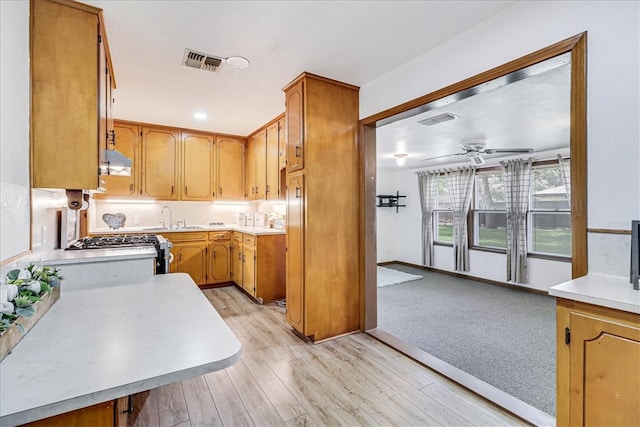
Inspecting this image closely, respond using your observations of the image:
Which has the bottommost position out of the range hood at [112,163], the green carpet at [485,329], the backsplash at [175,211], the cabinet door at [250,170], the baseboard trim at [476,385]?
the green carpet at [485,329]

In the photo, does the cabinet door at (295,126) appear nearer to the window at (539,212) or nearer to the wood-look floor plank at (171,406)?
the wood-look floor plank at (171,406)

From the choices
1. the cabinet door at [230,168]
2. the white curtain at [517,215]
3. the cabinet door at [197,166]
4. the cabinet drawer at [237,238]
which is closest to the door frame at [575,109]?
the cabinet drawer at [237,238]

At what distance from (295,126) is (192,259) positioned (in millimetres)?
2744

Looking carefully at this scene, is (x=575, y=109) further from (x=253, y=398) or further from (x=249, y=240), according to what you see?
(x=249, y=240)

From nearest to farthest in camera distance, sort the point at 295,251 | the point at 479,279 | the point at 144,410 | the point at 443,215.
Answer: the point at 144,410, the point at 295,251, the point at 479,279, the point at 443,215

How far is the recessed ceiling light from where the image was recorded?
96.8 inches

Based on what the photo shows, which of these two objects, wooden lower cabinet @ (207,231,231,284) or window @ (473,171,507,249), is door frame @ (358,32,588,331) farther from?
window @ (473,171,507,249)

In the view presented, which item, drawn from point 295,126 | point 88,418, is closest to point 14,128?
point 88,418

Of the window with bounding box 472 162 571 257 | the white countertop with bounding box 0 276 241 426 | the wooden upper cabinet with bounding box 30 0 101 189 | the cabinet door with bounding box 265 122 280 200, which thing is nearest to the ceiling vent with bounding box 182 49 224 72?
the wooden upper cabinet with bounding box 30 0 101 189

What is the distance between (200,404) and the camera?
1981 millimetres

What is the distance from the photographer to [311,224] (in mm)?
2855

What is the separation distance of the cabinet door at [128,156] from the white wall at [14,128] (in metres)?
2.89

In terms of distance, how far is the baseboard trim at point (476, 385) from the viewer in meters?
1.83

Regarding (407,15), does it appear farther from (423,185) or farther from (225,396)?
(423,185)
